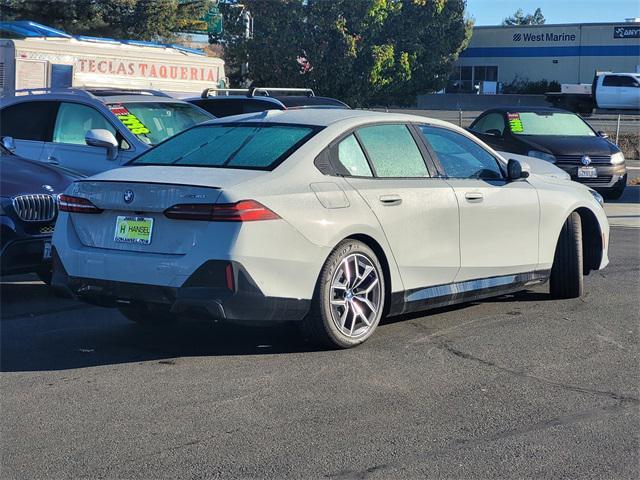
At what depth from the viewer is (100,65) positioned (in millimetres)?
18344

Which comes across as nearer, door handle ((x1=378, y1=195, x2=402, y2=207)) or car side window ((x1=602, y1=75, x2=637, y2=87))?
door handle ((x1=378, y1=195, x2=402, y2=207))

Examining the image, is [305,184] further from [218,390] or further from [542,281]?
[542,281]

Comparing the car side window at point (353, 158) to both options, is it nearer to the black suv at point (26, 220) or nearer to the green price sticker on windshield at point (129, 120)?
the black suv at point (26, 220)

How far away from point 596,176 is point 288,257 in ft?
35.9

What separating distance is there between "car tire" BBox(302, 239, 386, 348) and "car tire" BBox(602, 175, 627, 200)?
35.0ft

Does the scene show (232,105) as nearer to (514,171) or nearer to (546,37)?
(514,171)

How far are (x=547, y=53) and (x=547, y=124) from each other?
173ft

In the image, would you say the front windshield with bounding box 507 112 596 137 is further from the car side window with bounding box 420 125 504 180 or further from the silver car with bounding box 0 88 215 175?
the car side window with bounding box 420 125 504 180

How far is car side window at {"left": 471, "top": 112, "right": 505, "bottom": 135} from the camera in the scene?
16.8 meters

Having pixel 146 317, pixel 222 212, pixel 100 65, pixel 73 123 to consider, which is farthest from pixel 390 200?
pixel 100 65

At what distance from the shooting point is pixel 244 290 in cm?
562

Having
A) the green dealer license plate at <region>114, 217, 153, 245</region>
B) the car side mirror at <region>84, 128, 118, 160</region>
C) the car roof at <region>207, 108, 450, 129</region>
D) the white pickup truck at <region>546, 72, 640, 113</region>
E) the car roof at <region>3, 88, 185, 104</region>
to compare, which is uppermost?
the white pickup truck at <region>546, 72, 640, 113</region>

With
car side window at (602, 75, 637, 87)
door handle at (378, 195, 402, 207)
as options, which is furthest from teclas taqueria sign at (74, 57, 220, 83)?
car side window at (602, 75, 637, 87)

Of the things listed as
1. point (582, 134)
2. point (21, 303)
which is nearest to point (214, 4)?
point (582, 134)
